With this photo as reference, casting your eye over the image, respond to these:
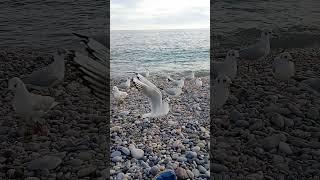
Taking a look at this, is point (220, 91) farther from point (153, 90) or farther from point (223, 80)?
point (153, 90)

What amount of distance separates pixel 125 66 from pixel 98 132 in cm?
29

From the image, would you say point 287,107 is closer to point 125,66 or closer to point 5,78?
point 125,66

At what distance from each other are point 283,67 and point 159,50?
514 mm

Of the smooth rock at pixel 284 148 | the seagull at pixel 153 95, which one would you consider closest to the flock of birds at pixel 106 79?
the seagull at pixel 153 95

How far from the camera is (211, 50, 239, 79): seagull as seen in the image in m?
1.66

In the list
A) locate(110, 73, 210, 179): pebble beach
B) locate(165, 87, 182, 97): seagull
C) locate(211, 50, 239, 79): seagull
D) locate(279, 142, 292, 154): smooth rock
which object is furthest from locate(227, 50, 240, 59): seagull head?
locate(279, 142, 292, 154): smooth rock

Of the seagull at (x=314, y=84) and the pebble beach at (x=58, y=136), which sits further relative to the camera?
the seagull at (x=314, y=84)

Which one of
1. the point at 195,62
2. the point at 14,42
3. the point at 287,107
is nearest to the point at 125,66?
the point at 195,62

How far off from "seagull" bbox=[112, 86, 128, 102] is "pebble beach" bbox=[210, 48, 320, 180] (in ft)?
1.23

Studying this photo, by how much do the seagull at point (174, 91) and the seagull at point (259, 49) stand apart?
0.29 m

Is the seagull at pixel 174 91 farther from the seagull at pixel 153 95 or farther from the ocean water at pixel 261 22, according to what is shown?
the ocean water at pixel 261 22

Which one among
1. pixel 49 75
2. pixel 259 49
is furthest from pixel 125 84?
pixel 259 49

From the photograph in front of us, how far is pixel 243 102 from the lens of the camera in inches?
65.2

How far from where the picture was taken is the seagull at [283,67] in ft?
5.47
